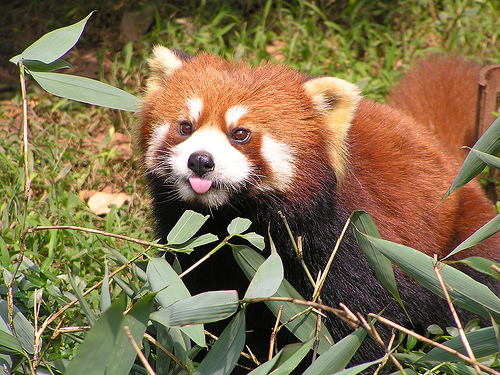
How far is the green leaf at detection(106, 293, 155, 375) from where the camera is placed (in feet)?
6.32

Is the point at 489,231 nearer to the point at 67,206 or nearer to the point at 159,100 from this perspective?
the point at 159,100

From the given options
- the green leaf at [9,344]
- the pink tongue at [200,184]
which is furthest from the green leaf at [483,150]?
the green leaf at [9,344]

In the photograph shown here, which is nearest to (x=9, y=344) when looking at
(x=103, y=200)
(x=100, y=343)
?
(x=100, y=343)

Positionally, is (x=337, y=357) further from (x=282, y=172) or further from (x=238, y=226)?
(x=282, y=172)

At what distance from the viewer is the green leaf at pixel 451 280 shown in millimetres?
2129

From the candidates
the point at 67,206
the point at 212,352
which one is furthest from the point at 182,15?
the point at 212,352

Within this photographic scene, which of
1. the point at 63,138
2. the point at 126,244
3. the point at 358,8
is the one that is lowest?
the point at 126,244

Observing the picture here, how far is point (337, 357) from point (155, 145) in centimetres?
136

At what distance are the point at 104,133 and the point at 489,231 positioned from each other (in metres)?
3.51

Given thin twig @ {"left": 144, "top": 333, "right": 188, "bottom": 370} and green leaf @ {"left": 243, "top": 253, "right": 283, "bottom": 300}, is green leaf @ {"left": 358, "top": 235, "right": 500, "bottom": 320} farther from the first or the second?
thin twig @ {"left": 144, "top": 333, "right": 188, "bottom": 370}

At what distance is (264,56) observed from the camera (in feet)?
16.9

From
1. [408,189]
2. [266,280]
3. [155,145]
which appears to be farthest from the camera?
[408,189]

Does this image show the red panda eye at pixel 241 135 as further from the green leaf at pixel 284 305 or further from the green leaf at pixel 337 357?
the green leaf at pixel 337 357

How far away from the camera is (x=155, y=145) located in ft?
9.39
